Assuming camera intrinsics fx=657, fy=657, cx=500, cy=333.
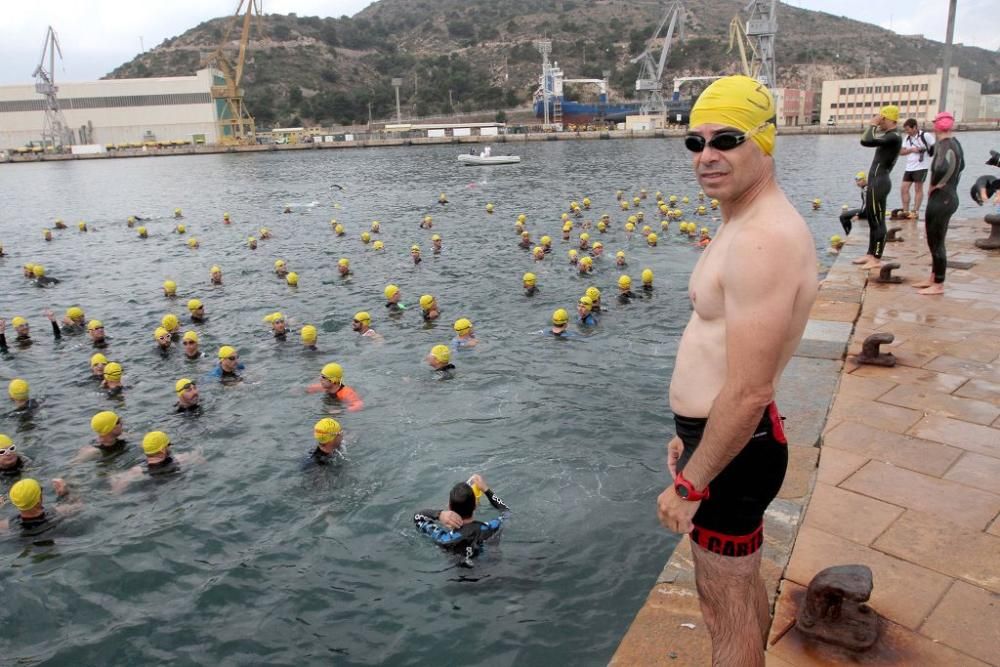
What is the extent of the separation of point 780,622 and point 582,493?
4218mm

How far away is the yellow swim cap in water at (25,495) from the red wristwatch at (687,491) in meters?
7.77

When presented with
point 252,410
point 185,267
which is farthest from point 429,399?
point 185,267

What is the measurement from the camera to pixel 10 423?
10234mm

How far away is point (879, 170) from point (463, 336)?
756cm

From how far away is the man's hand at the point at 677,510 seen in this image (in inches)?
A: 87.4

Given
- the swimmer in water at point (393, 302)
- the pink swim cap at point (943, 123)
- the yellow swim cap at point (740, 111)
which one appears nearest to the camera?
the yellow swim cap at point (740, 111)

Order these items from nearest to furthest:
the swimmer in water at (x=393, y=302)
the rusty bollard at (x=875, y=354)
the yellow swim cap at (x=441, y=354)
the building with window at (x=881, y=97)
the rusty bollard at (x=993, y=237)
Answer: the rusty bollard at (x=875, y=354)
the yellow swim cap at (x=441, y=354)
the rusty bollard at (x=993, y=237)
the swimmer in water at (x=393, y=302)
the building with window at (x=881, y=97)

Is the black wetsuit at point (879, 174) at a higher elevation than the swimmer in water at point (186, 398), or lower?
higher

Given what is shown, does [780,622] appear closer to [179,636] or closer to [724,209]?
[724,209]

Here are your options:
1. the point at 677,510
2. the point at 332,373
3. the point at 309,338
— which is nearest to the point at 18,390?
the point at 309,338

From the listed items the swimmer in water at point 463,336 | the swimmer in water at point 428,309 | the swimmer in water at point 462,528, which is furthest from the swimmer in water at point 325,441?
the swimmer in water at point 428,309

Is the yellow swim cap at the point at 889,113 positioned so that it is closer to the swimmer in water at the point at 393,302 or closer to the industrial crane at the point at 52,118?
the swimmer in water at the point at 393,302

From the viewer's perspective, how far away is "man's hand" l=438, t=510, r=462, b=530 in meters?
6.37

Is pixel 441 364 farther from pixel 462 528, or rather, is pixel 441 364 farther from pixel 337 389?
pixel 462 528
